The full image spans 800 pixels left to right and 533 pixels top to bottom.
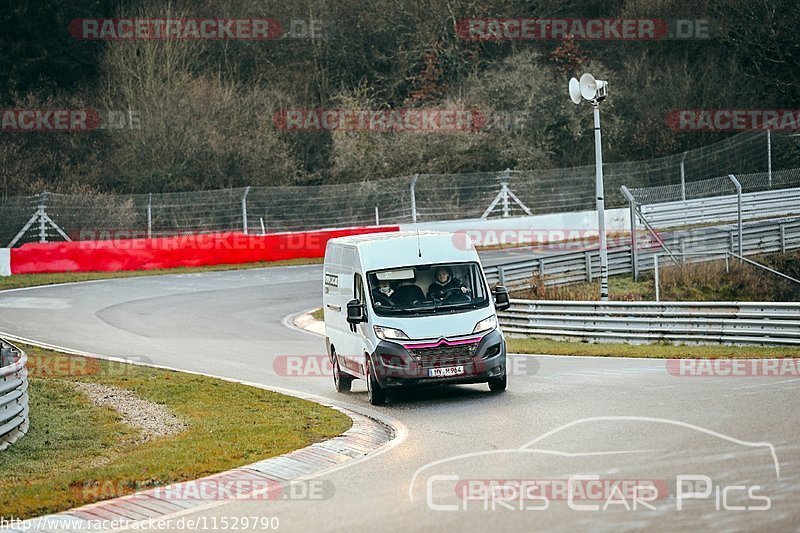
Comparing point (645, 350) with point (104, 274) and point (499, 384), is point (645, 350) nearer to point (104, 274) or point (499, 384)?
point (499, 384)

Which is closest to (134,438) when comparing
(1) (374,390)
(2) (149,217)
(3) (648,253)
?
(1) (374,390)

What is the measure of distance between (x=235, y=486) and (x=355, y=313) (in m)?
5.83

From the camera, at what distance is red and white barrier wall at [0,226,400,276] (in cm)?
3606

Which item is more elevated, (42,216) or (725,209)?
(42,216)

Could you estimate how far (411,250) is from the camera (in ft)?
53.3

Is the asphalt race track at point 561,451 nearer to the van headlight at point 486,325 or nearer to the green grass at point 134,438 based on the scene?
the van headlight at point 486,325

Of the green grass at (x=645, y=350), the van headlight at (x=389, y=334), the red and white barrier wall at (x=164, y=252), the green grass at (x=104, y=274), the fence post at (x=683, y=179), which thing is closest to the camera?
the van headlight at (x=389, y=334)

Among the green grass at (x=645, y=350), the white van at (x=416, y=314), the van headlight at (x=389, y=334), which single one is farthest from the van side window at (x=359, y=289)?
the green grass at (x=645, y=350)

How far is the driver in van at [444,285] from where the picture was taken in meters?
16.0

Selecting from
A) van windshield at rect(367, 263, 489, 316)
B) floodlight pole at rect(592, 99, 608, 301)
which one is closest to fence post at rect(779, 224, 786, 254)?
floodlight pole at rect(592, 99, 608, 301)

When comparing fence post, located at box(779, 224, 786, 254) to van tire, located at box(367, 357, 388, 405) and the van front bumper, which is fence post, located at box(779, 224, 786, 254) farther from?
van tire, located at box(367, 357, 388, 405)

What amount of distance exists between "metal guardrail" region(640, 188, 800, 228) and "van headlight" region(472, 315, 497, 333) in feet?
54.8

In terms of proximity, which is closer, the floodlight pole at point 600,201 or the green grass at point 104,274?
the floodlight pole at point 600,201

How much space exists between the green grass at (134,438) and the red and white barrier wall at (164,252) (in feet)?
58.7
